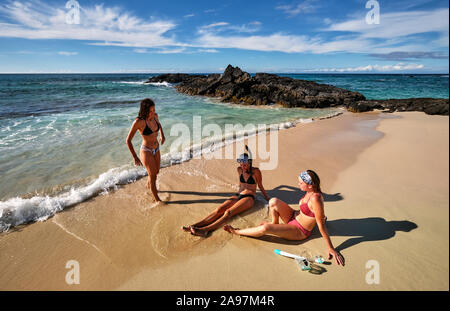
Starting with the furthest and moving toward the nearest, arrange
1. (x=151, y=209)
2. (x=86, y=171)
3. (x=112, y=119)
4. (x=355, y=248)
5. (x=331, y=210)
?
(x=112, y=119) < (x=86, y=171) < (x=151, y=209) < (x=331, y=210) < (x=355, y=248)

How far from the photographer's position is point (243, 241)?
3.35 metres

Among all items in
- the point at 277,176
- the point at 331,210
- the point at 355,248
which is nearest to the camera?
the point at 355,248

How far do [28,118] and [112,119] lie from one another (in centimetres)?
513

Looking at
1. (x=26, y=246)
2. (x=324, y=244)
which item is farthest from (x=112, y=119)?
(x=324, y=244)

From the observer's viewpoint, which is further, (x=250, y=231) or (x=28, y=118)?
(x=28, y=118)

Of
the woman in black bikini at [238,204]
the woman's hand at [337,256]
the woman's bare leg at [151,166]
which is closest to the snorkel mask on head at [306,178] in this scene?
the woman's hand at [337,256]

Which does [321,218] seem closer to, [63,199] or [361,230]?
[361,230]

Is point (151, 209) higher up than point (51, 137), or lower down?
lower down

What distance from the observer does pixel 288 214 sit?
3471 millimetres

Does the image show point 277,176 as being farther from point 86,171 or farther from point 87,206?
point 86,171

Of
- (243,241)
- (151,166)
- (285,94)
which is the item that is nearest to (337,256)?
(243,241)

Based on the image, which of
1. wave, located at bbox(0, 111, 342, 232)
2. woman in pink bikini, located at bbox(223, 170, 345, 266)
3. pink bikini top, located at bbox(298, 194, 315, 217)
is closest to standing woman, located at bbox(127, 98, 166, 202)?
wave, located at bbox(0, 111, 342, 232)

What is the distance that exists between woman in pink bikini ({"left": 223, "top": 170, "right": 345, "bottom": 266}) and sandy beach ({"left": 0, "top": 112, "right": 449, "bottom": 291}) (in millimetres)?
126
